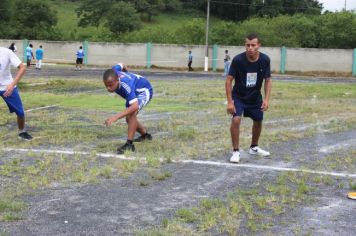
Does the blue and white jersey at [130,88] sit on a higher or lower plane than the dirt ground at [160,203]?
higher

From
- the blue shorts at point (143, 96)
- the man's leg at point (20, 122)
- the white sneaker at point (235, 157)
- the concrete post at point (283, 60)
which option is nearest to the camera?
the white sneaker at point (235, 157)

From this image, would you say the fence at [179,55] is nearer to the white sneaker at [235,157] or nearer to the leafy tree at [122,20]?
the leafy tree at [122,20]

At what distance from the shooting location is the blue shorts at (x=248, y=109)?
7.84 metres

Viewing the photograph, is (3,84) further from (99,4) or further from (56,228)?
(99,4)

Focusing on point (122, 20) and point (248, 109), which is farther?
point (122, 20)

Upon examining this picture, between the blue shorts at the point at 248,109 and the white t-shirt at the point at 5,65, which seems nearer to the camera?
the blue shorts at the point at 248,109

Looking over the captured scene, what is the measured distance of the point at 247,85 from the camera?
7793 millimetres

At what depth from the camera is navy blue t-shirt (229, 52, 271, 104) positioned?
7707mm

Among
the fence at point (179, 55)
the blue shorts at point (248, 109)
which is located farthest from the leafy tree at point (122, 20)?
the blue shorts at point (248, 109)

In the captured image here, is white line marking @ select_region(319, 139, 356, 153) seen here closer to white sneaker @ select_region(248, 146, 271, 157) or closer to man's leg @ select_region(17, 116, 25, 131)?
white sneaker @ select_region(248, 146, 271, 157)

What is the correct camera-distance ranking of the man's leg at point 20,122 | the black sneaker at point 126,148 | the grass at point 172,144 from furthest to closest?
1. the man's leg at point 20,122
2. the black sneaker at point 126,148
3. the grass at point 172,144

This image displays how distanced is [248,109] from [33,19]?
54.8 m

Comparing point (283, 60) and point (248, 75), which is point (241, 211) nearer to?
point (248, 75)

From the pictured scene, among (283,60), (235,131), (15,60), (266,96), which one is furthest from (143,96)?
(283,60)
